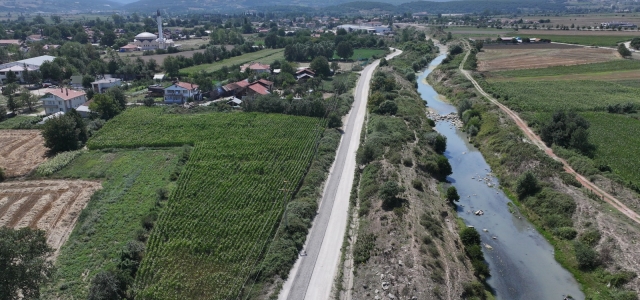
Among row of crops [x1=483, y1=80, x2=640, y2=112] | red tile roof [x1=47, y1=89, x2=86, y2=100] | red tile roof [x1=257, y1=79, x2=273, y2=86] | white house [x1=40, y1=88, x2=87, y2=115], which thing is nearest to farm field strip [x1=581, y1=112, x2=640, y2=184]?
row of crops [x1=483, y1=80, x2=640, y2=112]

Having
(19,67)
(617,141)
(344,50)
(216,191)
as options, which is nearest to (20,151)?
(216,191)

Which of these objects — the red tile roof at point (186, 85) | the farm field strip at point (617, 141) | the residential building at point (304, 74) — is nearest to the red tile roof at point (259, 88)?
the red tile roof at point (186, 85)

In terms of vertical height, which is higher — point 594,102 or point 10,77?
point 10,77

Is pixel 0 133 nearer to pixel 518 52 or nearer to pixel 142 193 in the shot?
pixel 142 193

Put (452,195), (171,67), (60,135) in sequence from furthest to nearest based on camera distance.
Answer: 1. (171,67)
2. (60,135)
3. (452,195)

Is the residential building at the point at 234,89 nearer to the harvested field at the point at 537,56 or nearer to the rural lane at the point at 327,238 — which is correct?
the rural lane at the point at 327,238

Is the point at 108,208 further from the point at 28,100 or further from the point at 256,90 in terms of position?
the point at 28,100
